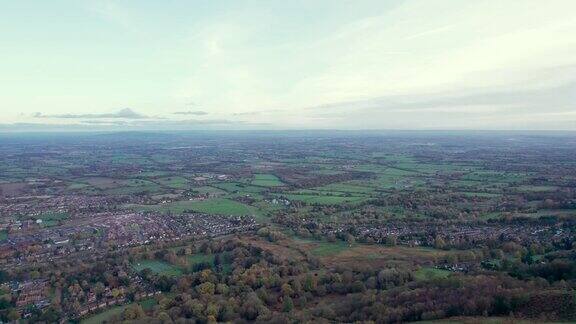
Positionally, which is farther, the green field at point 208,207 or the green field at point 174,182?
the green field at point 174,182

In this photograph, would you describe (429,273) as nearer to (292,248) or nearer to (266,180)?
(292,248)

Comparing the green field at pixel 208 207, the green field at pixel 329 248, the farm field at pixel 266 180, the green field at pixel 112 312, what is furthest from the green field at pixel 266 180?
the green field at pixel 112 312

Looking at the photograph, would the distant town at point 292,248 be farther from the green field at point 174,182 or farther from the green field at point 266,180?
the green field at point 174,182

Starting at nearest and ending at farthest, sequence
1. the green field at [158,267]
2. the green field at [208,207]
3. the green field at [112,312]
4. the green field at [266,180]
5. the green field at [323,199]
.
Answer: the green field at [112,312] → the green field at [158,267] → the green field at [208,207] → the green field at [323,199] → the green field at [266,180]

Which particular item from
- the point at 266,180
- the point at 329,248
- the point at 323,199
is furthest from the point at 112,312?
the point at 266,180

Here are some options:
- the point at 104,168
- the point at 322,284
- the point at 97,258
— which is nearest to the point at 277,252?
the point at 322,284

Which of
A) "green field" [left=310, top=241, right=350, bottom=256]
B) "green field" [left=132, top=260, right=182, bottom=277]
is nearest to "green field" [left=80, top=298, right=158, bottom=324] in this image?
"green field" [left=132, top=260, right=182, bottom=277]

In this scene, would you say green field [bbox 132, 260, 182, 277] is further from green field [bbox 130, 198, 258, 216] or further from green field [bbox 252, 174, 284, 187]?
green field [bbox 252, 174, 284, 187]
